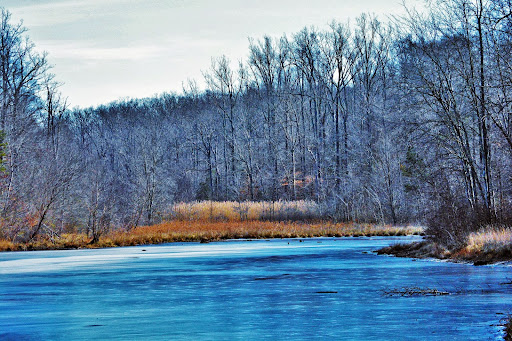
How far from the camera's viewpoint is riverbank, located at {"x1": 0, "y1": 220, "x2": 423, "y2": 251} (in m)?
32.6

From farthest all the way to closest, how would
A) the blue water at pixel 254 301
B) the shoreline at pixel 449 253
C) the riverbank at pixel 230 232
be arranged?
the riverbank at pixel 230 232 < the shoreline at pixel 449 253 < the blue water at pixel 254 301

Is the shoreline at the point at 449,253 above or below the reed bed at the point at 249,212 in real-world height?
below

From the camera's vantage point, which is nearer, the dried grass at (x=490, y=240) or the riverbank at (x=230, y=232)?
the dried grass at (x=490, y=240)

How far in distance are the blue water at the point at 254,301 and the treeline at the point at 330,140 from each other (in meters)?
4.16

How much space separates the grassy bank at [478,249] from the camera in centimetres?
1697

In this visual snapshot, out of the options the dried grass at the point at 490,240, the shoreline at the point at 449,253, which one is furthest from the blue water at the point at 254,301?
the dried grass at the point at 490,240

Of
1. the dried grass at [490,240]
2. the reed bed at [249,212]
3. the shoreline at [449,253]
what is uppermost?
the reed bed at [249,212]

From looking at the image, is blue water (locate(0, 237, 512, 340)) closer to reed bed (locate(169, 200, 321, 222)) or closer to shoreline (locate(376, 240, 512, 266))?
shoreline (locate(376, 240, 512, 266))

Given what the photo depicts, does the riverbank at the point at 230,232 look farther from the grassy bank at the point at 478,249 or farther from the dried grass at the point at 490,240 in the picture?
the dried grass at the point at 490,240

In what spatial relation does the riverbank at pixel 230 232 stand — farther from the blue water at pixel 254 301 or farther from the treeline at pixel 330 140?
the blue water at pixel 254 301

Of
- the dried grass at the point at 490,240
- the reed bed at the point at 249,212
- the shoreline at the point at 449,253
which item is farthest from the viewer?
the reed bed at the point at 249,212

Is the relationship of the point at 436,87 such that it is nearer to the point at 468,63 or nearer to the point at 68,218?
the point at 468,63

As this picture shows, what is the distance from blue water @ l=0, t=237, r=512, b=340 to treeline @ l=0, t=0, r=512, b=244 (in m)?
4.16

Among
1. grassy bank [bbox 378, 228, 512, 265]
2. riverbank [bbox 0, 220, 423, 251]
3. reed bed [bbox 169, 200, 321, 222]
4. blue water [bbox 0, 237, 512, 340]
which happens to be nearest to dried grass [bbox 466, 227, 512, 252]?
grassy bank [bbox 378, 228, 512, 265]
